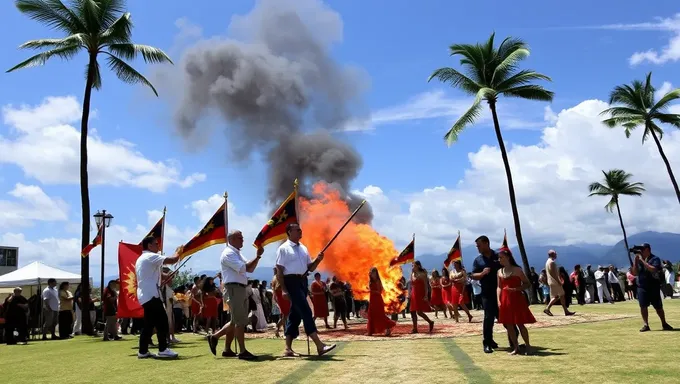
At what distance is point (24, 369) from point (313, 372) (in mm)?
5468

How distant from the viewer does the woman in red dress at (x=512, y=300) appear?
8.55 m

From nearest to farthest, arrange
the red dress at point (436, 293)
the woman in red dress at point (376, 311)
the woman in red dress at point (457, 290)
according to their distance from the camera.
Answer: the woman in red dress at point (376, 311) → the woman in red dress at point (457, 290) → the red dress at point (436, 293)

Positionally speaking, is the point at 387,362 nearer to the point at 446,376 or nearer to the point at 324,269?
the point at 446,376

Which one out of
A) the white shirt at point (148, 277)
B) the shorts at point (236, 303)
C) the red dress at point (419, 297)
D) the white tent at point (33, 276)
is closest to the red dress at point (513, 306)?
the shorts at point (236, 303)

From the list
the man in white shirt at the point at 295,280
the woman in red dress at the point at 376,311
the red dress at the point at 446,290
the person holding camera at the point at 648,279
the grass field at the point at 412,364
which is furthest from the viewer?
the red dress at the point at 446,290

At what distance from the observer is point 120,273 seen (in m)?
12.3

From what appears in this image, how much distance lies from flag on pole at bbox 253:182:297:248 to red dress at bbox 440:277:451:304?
10.4 m

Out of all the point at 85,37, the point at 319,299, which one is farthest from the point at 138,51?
the point at 319,299

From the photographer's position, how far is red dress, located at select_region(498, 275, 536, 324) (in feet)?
28.1

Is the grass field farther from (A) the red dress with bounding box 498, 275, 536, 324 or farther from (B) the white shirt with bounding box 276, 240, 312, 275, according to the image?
(B) the white shirt with bounding box 276, 240, 312, 275

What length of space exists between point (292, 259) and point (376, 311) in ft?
17.1

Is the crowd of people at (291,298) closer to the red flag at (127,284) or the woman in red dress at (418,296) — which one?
the woman in red dress at (418,296)

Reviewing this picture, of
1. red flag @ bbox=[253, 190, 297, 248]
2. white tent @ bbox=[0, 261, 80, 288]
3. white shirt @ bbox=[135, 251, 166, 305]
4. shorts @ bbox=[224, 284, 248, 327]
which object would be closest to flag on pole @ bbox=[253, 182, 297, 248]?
red flag @ bbox=[253, 190, 297, 248]

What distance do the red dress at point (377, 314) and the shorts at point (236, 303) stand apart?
503cm
